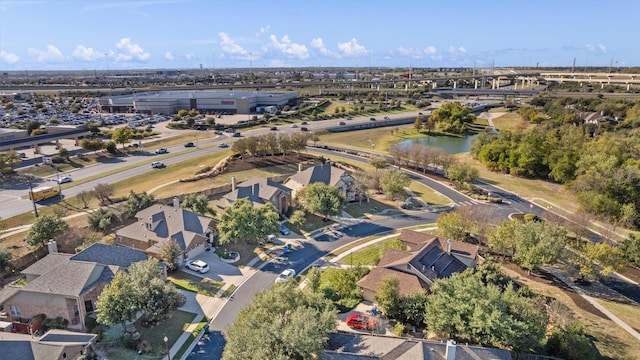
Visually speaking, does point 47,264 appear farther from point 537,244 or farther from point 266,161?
point 266,161

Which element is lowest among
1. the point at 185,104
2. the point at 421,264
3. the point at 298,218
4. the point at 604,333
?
the point at 604,333

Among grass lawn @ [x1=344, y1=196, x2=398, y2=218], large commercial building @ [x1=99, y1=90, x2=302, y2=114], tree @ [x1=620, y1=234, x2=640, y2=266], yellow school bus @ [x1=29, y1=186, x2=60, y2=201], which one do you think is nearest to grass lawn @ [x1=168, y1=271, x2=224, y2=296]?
grass lawn @ [x1=344, y1=196, x2=398, y2=218]

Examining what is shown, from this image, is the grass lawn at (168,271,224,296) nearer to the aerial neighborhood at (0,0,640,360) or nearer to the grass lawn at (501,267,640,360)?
the aerial neighborhood at (0,0,640,360)

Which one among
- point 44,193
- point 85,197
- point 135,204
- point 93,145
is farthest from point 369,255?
point 93,145

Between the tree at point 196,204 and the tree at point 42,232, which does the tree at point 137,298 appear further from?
the tree at point 196,204

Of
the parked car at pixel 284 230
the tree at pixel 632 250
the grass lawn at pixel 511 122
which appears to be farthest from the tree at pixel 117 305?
the grass lawn at pixel 511 122

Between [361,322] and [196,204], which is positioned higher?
[196,204]
